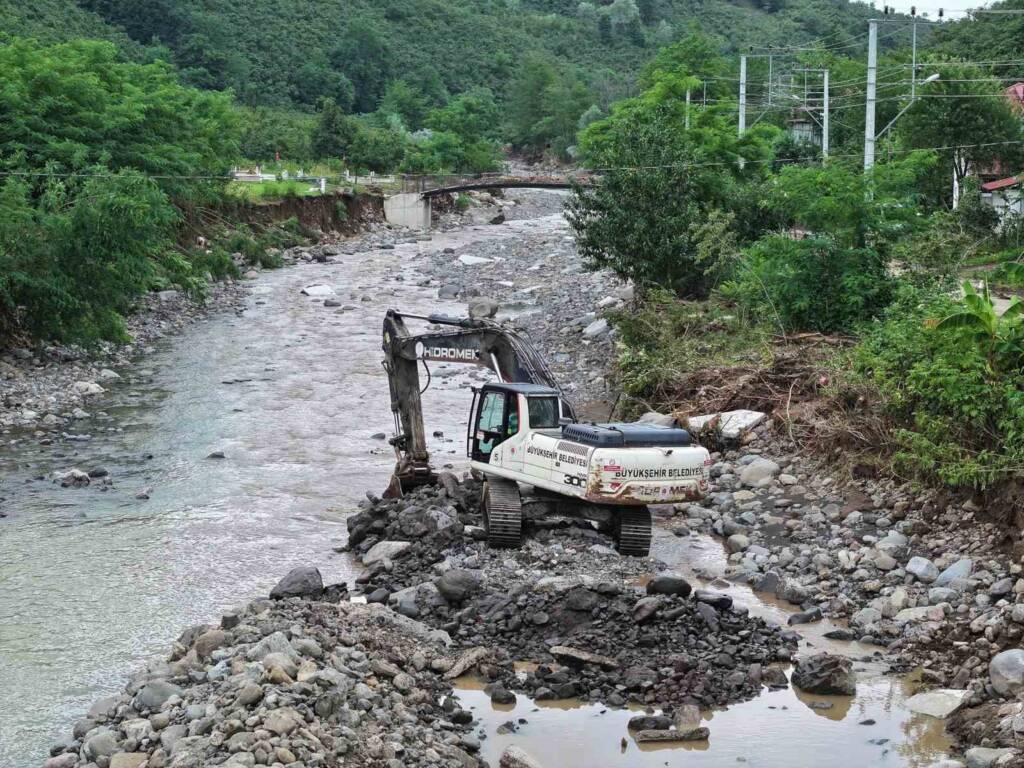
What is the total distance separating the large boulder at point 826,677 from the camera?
11.8 m

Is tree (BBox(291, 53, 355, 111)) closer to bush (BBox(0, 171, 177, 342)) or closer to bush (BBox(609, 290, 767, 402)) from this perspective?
bush (BBox(0, 171, 177, 342))

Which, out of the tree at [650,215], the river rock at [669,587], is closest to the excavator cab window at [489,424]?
the river rock at [669,587]

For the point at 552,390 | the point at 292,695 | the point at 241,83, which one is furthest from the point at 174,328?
the point at 241,83

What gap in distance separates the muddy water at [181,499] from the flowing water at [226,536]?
4 cm

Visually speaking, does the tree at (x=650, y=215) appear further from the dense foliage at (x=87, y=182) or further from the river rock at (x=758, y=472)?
the dense foliage at (x=87, y=182)

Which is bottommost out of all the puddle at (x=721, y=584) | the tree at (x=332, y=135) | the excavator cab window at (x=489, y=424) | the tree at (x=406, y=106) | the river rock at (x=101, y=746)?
the puddle at (x=721, y=584)

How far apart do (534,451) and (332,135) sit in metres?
62.9

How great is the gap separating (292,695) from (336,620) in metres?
2.32

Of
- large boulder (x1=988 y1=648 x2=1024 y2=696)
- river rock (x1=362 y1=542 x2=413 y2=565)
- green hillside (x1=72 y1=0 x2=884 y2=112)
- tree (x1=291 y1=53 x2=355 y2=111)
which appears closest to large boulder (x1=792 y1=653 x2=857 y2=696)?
large boulder (x1=988 y1=648 x2=1024 y2=696)

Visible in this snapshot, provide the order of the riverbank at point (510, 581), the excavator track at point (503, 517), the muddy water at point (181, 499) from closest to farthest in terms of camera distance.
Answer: the riverbank at point (510, 581) < the muddy water at point (181, 499) < the excavator track at point (503, 517)

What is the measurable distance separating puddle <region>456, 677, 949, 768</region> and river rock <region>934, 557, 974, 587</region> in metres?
2.64

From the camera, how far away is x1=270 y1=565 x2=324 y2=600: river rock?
14.2 m

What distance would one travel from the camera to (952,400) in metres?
16.5

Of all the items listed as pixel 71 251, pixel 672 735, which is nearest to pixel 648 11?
pixel 71 251
